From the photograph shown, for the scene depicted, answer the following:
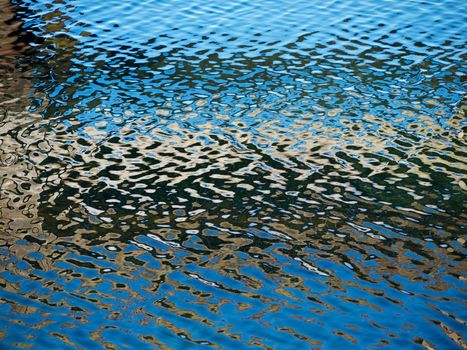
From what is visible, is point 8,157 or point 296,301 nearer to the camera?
point 296,301

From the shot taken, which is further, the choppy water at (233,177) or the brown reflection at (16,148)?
the brown reflection at (16,148)

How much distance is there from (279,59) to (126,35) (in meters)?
5.38

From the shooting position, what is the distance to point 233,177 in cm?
1611

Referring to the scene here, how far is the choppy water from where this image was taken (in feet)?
39.0

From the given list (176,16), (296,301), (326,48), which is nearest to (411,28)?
(326,48)

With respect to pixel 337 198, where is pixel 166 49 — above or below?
above

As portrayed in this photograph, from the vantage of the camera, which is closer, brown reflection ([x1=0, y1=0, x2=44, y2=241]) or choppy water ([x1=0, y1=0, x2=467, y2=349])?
choppy water ([x1=0, y1=0, x2=467, y2=349])

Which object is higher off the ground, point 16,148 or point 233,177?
point 16,148

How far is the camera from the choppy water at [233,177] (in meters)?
11.9

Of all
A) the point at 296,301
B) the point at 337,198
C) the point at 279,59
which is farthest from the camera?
the point at 279,59

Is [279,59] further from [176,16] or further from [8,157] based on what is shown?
[8,157]

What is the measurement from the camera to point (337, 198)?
50.1 ft

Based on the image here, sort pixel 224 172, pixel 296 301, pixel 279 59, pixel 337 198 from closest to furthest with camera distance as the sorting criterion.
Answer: pixel 296 301 < pixel 337 198 < pixel 224 172 < pixel 279 59

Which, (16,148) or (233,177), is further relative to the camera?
(16,148)
